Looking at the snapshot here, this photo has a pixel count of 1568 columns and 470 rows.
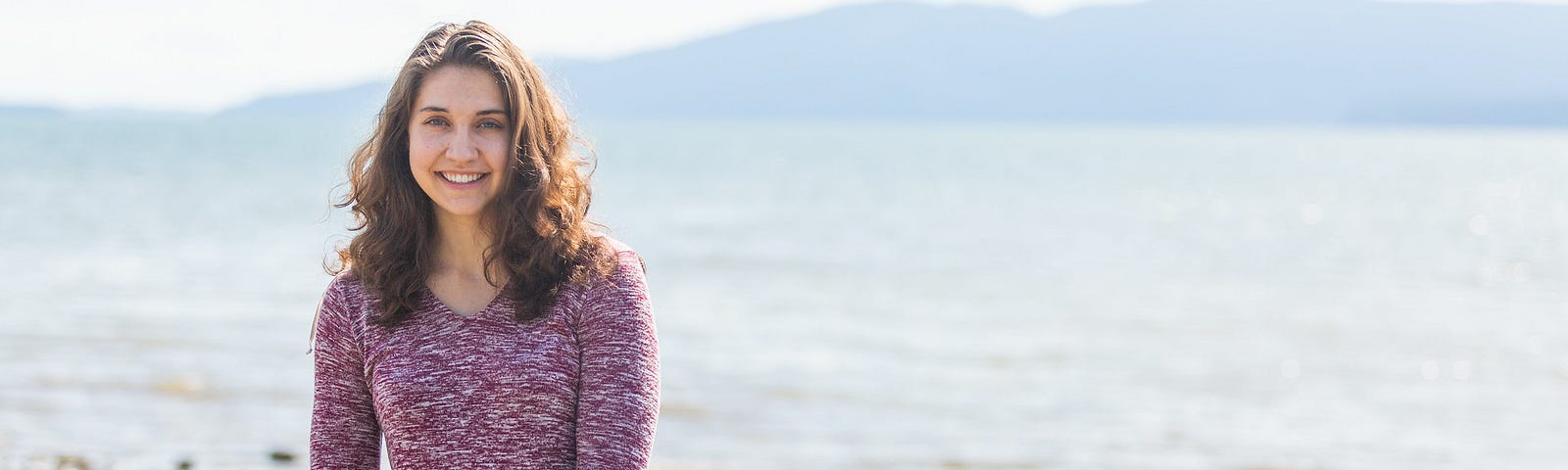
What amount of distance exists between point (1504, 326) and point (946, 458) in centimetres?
1037

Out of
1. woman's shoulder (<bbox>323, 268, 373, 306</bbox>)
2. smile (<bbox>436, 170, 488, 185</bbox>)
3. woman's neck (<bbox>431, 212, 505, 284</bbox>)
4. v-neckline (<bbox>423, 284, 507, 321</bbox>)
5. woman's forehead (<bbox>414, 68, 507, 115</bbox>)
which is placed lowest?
v-neckline (<bbox>423, 284, 507, 321</bbox>)

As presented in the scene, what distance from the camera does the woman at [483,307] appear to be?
8.10 feet

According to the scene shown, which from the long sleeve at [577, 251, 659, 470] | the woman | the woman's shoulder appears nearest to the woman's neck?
the woman

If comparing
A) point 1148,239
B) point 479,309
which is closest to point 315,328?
point 479,309

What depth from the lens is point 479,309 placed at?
2.54 meters

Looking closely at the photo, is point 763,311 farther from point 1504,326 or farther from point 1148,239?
point 1148,239

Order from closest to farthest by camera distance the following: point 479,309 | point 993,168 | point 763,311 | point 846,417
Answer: point 479,309
point 846,417
point 763,311
point 993,168

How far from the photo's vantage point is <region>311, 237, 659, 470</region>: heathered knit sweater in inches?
96.8

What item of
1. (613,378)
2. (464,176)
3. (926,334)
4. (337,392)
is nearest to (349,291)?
(337,392)

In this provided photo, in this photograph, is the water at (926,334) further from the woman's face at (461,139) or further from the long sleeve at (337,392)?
the long sleeve at (337,392)

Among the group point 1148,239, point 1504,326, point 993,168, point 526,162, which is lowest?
point 526,162

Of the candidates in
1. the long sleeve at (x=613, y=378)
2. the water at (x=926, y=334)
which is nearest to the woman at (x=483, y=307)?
the long sleeve at (x=613, y=378)

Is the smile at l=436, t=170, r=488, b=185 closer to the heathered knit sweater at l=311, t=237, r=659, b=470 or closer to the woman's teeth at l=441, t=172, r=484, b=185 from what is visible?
the woman's teeth at l=441, t=172, r=484, b=185

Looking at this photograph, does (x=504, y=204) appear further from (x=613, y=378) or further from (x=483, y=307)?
(x=613, y=378)
